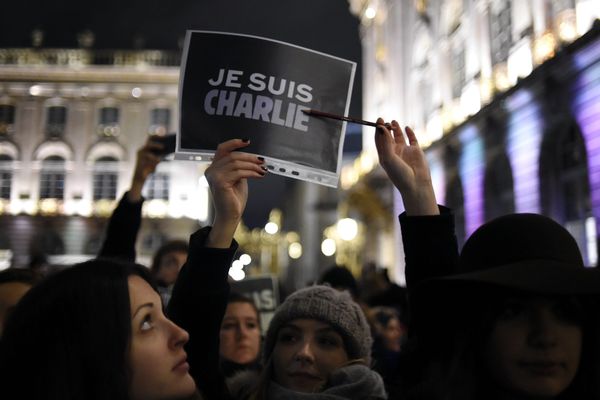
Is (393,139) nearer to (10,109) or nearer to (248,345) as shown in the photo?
(248,345)

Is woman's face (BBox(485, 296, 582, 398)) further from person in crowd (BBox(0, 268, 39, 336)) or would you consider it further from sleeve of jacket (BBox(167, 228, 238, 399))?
person in crowd (BBox(0, 268, 39, 336))

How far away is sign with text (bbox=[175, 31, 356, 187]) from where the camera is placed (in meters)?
2.87

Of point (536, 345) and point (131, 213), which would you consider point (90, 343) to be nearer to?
point (536, 345)

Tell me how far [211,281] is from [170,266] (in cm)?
253

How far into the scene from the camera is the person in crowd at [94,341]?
175cm

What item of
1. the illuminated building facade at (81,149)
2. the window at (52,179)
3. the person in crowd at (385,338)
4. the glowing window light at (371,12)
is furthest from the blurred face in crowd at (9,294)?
the window at (52,179)

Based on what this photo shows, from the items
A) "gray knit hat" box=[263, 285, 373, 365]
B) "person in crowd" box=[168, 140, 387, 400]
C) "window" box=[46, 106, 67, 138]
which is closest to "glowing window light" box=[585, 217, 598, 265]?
"gray knit hat" box=[263, 285, 373, 365]

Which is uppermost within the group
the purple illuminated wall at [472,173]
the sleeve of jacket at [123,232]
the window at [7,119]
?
the window at [7,119]

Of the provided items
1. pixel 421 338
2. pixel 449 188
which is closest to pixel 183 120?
pixel 421 338

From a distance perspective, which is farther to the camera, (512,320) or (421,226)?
(421,226)

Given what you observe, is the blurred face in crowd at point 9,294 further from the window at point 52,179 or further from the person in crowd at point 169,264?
the window at point 52,179

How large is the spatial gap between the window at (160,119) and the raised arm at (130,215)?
109ft

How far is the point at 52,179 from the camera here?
118ft

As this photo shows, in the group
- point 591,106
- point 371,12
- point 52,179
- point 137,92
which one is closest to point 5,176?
point 52,179
